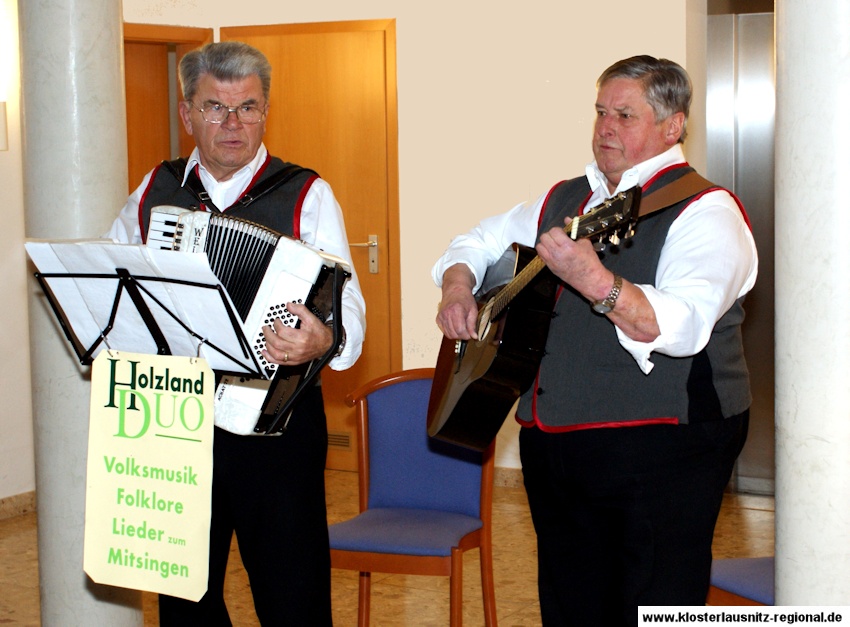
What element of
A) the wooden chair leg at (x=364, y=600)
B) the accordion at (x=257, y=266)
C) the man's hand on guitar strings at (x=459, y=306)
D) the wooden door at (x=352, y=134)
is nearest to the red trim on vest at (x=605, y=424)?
the man's hand on guitar strings at (x=459, y=306)

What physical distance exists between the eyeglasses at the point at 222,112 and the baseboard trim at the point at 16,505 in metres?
3.21

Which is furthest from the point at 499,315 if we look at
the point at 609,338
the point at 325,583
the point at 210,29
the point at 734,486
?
the point at 210,29

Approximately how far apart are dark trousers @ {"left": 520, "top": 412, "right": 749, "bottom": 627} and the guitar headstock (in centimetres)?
41

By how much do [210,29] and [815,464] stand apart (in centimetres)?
449

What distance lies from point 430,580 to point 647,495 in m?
2.04

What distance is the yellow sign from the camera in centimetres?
208

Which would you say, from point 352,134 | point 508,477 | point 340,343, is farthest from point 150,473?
point 352,134

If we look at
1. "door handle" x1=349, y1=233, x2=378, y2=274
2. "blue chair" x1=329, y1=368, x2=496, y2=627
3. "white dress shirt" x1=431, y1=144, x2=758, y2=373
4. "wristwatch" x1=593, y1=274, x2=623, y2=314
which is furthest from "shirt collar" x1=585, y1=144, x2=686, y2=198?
"door handle" x1=349, y1=233, x2=378, y2=274

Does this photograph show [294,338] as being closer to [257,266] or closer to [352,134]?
[257,266]

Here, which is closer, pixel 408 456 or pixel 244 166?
pixel 244 166

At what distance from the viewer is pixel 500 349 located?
2.44 m

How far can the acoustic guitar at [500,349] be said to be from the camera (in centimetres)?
239

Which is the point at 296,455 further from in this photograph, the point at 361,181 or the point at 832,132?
the point at 361,181

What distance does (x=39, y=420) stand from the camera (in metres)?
2.85
